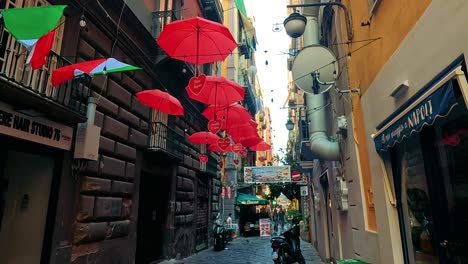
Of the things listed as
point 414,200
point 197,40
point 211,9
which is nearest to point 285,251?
point 414,200

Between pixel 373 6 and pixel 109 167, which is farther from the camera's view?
pixel 109 167

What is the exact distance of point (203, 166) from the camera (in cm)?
1675

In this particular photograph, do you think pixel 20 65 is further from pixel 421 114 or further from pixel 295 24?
pixel 421 114

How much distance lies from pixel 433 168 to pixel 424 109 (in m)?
0.99

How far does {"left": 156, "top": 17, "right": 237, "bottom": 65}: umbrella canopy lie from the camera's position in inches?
267

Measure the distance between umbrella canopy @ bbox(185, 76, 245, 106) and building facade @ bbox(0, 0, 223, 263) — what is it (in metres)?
2.05

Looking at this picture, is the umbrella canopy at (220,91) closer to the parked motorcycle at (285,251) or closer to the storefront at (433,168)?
the parked motorcycle at (285,251)

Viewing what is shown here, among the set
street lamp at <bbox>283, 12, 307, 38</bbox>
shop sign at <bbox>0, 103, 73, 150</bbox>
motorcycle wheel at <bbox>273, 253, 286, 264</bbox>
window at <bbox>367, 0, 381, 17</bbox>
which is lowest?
motorcycle wheel at <bbox>273, 253, 286, 264</bbox>

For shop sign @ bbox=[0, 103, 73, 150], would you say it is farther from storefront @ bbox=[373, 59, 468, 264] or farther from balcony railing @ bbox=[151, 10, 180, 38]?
storefront @ bbox=[373, 59, 468, 264]

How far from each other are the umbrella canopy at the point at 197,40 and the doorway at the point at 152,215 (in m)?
4.70

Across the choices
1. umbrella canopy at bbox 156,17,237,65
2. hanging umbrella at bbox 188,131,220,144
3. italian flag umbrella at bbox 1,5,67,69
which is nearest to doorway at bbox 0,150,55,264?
italian flag umbrella at bbox 1,5,67,69

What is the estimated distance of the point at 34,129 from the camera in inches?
223

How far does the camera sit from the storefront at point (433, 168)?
308 centimetres

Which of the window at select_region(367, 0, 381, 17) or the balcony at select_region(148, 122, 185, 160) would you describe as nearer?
the window at select_region(367, 0, 381, 17)
